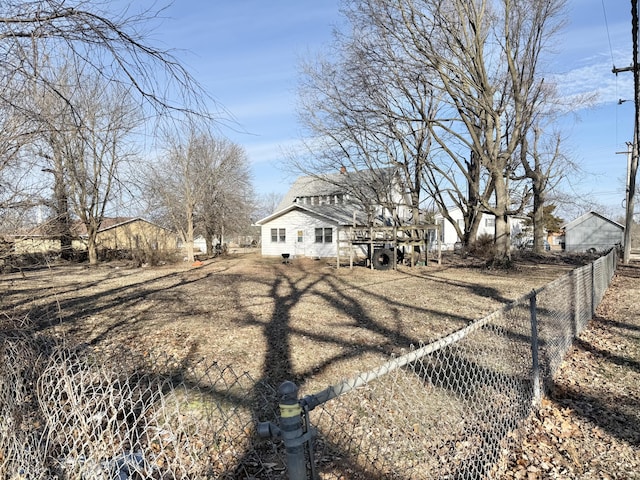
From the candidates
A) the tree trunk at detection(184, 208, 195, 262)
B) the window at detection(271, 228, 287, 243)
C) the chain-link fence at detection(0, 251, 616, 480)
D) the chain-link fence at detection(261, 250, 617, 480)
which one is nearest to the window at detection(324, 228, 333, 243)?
the window at detection(271, 228, 287, 243)

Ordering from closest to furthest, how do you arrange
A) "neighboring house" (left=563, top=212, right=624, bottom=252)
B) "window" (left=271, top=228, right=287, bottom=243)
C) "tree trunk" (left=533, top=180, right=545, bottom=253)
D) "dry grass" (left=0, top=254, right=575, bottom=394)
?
1. "dry grass" (left=0, top=254, right=575, bottom=394)
2. "tree trunk" (left=533, top=180, right=545, bottom=253)
3. "window" (left=271, top=228, right=287, bottom=243)
4. "neighboring house" (left=563, top=212, right=624, bottom=252)

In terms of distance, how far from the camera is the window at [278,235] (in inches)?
1280

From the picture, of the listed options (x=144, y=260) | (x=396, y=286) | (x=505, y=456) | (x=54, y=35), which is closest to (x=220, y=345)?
(x=505, y=456)

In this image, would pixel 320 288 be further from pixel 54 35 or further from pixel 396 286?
pixel 54 35

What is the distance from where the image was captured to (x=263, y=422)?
244 centimetres

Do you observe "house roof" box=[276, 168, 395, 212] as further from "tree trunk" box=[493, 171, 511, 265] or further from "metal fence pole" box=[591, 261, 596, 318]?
"metal fence pole" box=[591, 261, 596, 318]

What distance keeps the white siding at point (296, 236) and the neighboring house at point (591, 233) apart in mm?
29995

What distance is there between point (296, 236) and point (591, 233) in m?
33.7

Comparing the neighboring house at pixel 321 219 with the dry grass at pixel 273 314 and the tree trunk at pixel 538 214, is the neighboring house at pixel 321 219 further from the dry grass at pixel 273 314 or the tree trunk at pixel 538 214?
the dry grass at pixel 273 314

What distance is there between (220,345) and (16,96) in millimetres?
4925

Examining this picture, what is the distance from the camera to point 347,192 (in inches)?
1125

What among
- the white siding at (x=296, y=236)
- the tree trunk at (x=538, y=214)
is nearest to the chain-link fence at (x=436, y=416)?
the white siding at (x=296, y=236)

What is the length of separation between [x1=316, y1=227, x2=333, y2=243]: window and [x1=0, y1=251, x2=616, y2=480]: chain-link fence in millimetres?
24908

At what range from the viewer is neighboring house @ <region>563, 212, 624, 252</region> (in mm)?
43281
